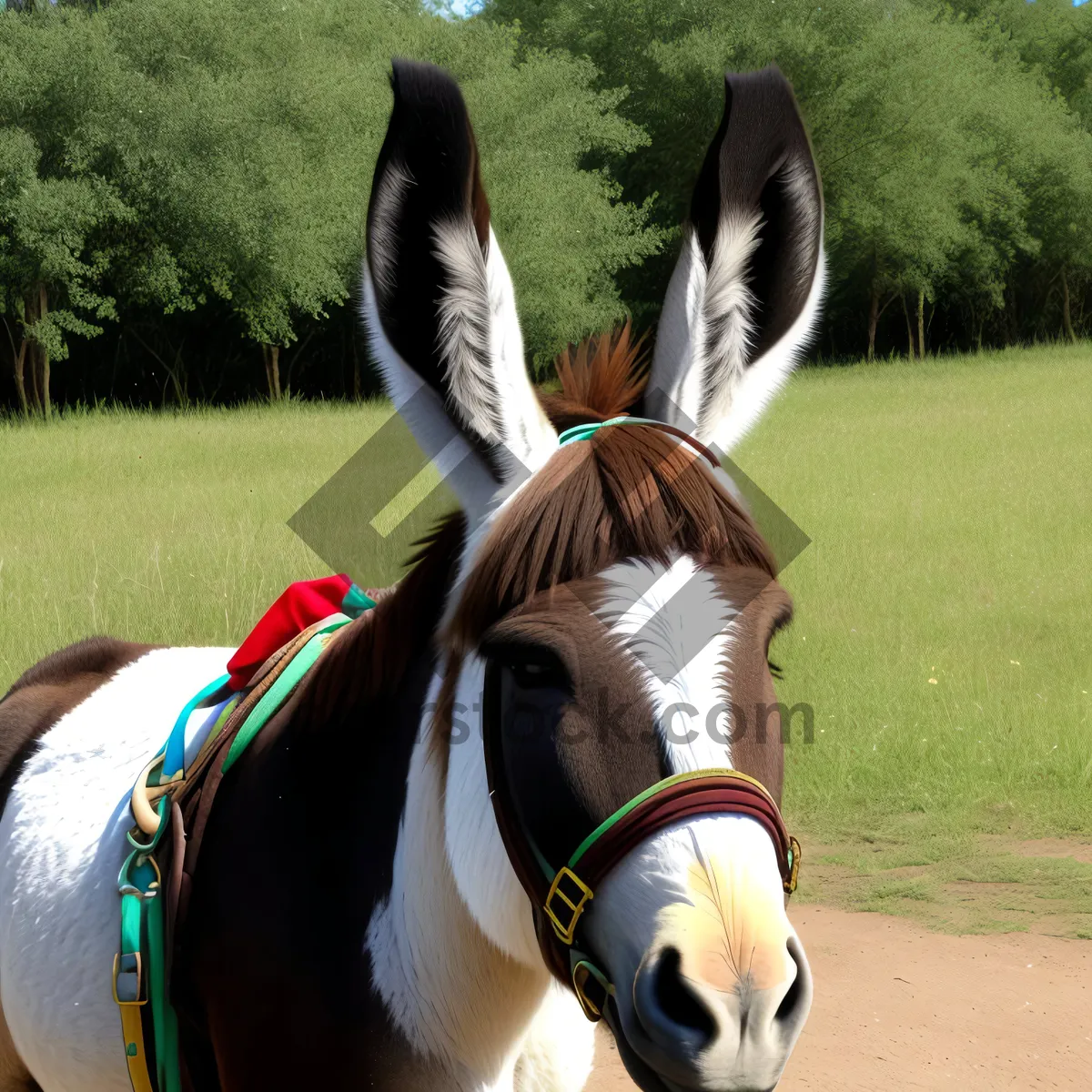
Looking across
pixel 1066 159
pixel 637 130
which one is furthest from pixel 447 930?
pixel 1066 159

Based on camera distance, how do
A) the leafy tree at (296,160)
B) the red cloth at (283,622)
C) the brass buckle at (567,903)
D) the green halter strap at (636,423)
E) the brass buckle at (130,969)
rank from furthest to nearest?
the leafy tree at (296,160) < the red cloth at (283,622) < the brass buckle at (130,969) < the green halter strap at (636,423) < the brass buckle at (567,903)

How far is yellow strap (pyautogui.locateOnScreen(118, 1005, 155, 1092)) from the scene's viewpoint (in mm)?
2023

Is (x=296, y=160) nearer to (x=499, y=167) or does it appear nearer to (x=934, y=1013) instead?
(x=499, y=167)

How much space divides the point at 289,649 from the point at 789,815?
4.58 m

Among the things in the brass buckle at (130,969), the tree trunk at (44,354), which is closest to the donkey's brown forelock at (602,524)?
the brass buckle at (130,969)

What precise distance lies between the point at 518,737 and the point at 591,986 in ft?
1.14

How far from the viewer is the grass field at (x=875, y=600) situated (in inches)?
226

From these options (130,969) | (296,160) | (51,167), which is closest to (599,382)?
(130,969)

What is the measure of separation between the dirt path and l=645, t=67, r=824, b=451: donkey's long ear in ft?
9.48

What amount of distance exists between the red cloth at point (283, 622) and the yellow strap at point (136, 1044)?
2.13 feet

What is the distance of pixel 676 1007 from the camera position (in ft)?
4.49

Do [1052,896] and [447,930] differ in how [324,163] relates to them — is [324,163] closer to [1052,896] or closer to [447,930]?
[1052,896]

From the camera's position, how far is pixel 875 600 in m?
9.34

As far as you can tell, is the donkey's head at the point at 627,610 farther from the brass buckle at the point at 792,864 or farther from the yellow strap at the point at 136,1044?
the yellow strap at the point at 136,1044
